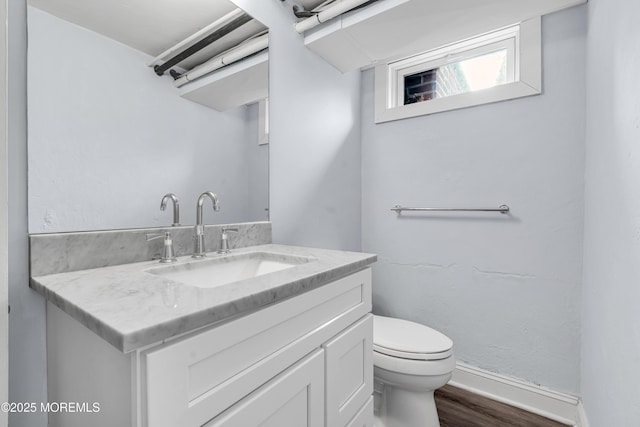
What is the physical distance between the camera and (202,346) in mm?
549

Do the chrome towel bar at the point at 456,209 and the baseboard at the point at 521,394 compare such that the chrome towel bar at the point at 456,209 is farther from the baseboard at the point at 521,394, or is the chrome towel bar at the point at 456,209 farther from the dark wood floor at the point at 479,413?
the dark wood floor at the point at 479,413

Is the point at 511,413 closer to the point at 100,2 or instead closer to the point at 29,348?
the point at 29,348

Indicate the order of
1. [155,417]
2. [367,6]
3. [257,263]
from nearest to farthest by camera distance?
[155,417] → [257,263] → [367,6]

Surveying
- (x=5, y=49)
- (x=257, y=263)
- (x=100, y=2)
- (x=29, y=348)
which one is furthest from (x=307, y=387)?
(x=100, y=2)

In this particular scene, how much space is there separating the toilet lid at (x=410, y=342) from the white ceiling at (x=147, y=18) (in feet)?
4.71

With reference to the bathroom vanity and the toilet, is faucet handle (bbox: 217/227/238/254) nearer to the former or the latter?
the bathroom vanity

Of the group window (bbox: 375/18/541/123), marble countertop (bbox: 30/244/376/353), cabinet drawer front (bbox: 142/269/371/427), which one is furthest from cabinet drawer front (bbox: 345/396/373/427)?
window (bbox: 375/18/541/123)

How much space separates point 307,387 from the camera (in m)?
0.81

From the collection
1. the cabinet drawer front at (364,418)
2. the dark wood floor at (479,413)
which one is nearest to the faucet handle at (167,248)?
the cabinet drawer front at (364,418)

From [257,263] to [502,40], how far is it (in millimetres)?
1800

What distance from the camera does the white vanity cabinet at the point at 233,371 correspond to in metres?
0.50

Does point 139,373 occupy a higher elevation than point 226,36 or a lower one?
lower

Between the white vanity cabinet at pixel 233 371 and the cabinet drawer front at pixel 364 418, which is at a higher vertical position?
the white vanity cabinet at pixel 233 371

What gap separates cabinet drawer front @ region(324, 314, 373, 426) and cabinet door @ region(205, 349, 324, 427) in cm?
4
